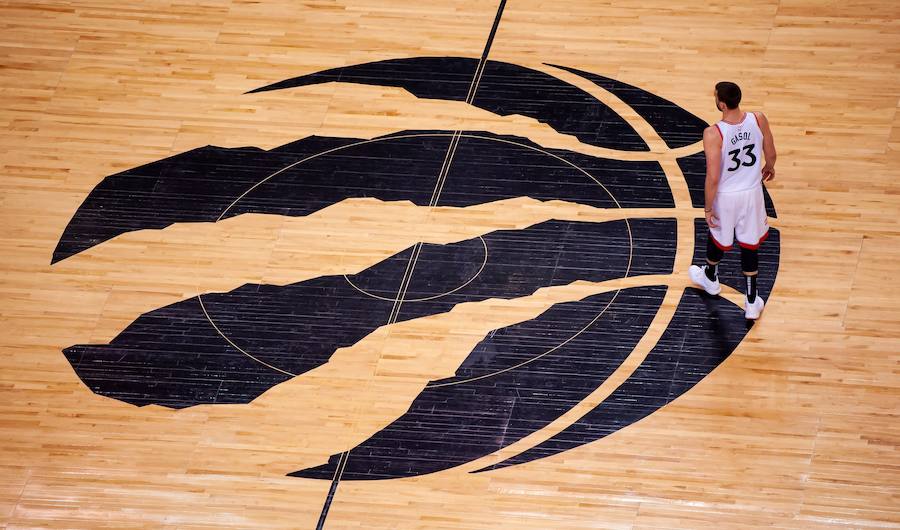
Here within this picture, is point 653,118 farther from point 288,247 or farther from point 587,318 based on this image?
point 288,247

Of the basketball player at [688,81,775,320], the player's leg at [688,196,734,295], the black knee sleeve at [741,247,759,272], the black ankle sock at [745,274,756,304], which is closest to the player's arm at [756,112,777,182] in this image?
the basketball player at [688,81,775,320]

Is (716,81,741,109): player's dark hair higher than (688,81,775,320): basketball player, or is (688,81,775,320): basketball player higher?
(716,81,741,109): player's dark hair

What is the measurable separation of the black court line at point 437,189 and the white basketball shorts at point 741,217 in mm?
1811

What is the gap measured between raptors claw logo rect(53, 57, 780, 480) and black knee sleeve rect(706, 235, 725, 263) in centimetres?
29

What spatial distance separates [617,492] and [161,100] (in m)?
4.19

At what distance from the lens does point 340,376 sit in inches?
242

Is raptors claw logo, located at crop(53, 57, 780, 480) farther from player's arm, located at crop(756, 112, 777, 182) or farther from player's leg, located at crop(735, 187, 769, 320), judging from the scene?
player's arm, located at crop(756, 112, 777, 182)

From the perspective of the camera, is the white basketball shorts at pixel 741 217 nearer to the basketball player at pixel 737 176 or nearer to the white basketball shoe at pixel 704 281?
the basketball player at pixel 737 176

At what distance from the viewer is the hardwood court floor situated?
18.5ft

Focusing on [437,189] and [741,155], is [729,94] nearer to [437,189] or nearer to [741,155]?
[741,155]

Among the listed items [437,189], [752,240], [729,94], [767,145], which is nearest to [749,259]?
[752,240]

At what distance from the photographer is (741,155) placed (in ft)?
18.4

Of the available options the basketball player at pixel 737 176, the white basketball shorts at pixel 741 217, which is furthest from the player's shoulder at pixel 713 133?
the white basketball shorts at pixel 741 217

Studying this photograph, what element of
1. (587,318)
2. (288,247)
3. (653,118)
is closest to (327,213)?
(288,247)
